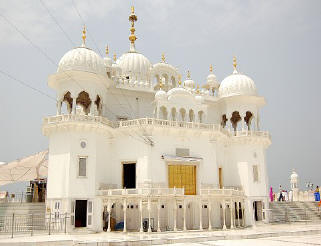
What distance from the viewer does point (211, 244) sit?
58.2 feet

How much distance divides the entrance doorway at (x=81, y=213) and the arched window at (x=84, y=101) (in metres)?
9.33

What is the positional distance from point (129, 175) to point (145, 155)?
2.32 metres

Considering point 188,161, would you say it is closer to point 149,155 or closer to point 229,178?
point 149,155

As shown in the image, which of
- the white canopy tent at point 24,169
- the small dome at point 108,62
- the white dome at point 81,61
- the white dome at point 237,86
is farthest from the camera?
the white dome at point 237,86

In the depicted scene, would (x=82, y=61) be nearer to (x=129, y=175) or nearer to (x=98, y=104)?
(x=98, y=104)

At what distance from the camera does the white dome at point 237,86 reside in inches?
1353

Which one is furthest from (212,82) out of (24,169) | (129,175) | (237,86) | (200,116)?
(24,169)

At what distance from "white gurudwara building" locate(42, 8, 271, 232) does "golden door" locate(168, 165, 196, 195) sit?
3.3 inches

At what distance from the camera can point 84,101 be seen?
107 feet

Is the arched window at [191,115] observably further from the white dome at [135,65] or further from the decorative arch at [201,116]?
the white dome at [135,65]

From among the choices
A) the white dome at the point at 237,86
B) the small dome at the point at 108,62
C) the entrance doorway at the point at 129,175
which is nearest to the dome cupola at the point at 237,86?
the white dome at the point at 237,86

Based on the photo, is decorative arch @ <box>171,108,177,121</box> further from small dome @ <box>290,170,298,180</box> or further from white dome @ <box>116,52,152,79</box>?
small dome @ <box>290,170,298,180</box>

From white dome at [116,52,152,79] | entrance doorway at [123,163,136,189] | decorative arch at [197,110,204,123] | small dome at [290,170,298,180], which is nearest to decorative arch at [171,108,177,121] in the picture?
decorative arch at [197,110,204,123]

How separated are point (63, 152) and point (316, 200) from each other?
28.6m
